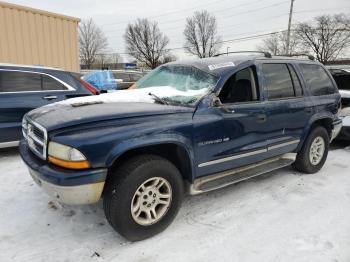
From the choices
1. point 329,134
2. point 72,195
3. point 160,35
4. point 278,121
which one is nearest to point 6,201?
point 72,195

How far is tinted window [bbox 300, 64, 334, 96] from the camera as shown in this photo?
15.5ft

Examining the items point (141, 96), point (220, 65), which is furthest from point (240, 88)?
point (141, 96)

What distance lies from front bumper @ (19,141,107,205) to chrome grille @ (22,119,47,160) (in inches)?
6.8

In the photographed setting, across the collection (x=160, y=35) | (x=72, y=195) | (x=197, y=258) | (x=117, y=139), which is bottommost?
(x=197, y=258)

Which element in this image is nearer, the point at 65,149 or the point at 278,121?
the point at 65,149

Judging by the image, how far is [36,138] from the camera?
299 centimetres

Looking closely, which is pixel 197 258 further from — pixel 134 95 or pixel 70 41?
pixel 70 41

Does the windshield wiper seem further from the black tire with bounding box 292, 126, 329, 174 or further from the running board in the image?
the black tire with bounding box 292, 126, 329, 174

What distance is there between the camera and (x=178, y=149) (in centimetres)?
321

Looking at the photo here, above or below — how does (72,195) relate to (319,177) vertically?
above

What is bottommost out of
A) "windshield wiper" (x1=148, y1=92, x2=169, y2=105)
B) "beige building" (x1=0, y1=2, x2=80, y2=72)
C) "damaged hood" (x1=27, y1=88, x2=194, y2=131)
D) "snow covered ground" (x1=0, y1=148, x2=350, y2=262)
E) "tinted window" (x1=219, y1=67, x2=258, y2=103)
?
"snow covered ground" (x1=0, y1=148, x2=350, y2=262)

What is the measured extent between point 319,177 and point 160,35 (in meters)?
60.2

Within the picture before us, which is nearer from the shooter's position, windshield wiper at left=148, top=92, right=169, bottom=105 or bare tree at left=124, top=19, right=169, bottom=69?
windshield wiper at left=148, top=92, right=169, bottom=105

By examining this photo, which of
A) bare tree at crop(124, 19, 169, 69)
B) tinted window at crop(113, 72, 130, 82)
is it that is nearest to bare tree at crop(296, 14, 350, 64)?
bare tree at crop(124, 19, 169, 69)
